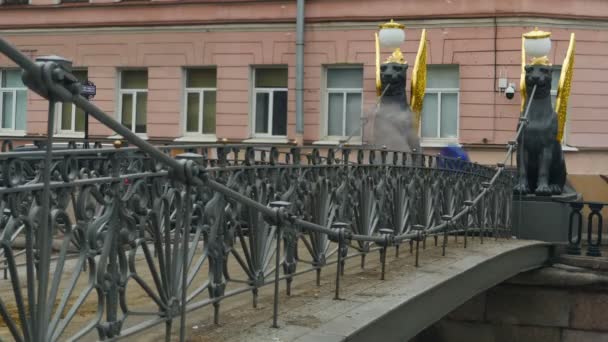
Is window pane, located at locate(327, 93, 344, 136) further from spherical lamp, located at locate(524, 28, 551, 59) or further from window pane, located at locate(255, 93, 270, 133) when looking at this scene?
spherical lamp, located at locate(524, 28, 551, 59)

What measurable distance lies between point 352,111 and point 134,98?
508 centimetres

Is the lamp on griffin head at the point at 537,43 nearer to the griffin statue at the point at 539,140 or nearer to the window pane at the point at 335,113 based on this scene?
the griffin statue at the point at 539,140

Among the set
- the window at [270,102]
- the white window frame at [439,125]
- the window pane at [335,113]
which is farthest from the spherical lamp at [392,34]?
the window at [270,102]

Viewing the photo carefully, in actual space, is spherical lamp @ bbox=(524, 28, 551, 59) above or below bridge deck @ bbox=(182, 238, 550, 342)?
above

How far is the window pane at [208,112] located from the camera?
21609mm

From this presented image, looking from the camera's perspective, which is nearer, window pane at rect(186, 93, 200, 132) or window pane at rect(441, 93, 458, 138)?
window pane at rect(441, 93, 458, 138)

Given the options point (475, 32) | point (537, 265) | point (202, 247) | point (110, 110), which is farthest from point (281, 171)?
point (110, 110)

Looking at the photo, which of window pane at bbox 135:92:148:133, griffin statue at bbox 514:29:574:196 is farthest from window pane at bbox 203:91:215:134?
griffin statue at bbox 514:29:574:196

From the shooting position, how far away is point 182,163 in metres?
4.12

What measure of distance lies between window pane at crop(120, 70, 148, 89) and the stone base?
10602mm

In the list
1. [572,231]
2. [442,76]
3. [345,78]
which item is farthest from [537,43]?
[345,78]

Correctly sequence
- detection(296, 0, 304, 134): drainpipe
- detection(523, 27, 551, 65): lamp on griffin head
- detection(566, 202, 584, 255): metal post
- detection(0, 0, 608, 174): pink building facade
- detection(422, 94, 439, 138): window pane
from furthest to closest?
detection(296, 0, 304, 134): drainpipe, detection(422, 94, 439, 138): window pane, detection(0, 0, 608, 174): pink building facade, detection(523, 27, 551, 65): lamp on griffin head, detection(566, 202, 584, 255): metal post

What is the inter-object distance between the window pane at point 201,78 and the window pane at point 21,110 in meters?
4.10

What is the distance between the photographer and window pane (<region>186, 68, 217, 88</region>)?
21609mm
